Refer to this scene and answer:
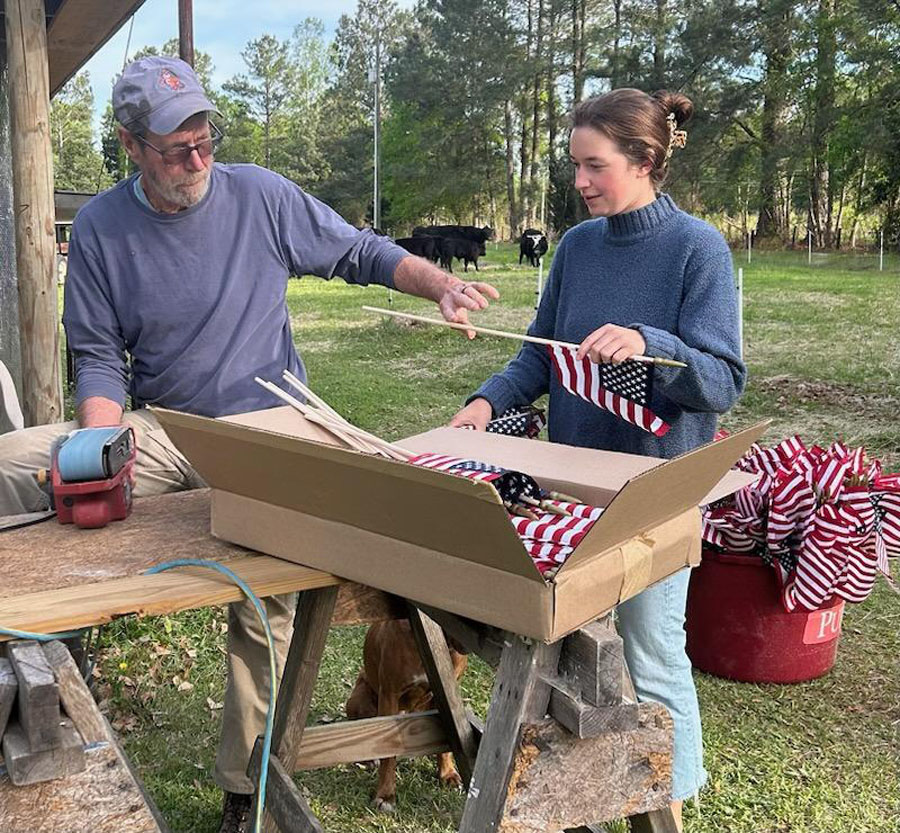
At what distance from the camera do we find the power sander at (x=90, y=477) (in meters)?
2.00

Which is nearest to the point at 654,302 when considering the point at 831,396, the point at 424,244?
the point at 831,396

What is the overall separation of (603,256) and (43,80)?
3849 mm

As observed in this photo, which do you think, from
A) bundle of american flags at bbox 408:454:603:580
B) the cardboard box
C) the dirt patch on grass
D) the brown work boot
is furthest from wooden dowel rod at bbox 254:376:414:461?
the dirt patch on grass

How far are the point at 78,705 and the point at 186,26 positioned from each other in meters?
10.3

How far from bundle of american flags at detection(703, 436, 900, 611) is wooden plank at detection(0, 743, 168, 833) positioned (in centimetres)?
242

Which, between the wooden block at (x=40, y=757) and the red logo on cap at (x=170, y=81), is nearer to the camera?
the wooden block at (x=40, y=757)

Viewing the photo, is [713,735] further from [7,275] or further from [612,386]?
[7,275]

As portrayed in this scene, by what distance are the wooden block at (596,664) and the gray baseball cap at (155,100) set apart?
5.37 feet

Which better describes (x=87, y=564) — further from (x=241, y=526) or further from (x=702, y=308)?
(x=702, y=308)

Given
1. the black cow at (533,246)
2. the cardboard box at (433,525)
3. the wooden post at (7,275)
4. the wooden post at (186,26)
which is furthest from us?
the black cow at (533,246)

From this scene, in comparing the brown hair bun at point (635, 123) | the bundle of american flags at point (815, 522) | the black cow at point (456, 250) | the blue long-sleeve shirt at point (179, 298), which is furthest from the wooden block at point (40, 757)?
the black cow at point (456, 250)

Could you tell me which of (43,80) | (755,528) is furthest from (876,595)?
Answer: (43,80)

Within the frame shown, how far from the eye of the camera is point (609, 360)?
2070mm

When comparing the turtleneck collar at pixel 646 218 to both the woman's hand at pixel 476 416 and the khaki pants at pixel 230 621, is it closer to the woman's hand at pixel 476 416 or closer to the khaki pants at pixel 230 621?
the woman's hand at pixel 476 416
